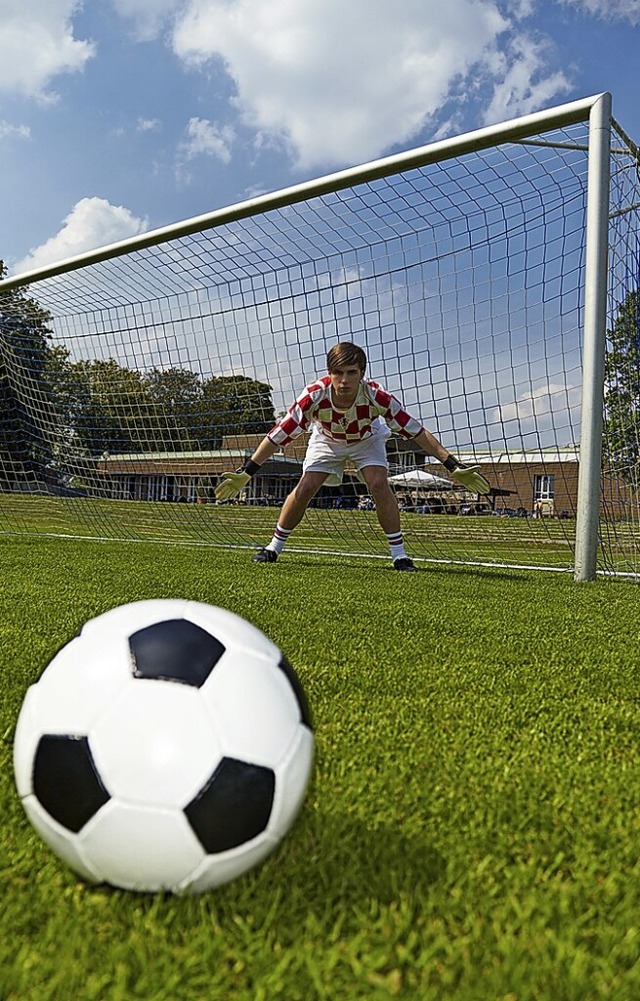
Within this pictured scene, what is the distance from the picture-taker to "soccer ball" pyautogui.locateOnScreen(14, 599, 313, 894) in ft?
4.37

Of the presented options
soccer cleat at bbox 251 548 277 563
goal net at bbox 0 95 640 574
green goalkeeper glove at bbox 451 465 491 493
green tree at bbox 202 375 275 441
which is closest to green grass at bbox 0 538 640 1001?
green goalkeeper glove at bbox 451 465 491 493

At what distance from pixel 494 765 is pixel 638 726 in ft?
2.12

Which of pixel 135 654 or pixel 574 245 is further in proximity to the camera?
pixel 574 245

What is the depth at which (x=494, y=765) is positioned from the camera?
6.59 ft

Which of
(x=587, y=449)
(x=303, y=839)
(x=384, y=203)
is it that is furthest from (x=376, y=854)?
(x=384, y=203)

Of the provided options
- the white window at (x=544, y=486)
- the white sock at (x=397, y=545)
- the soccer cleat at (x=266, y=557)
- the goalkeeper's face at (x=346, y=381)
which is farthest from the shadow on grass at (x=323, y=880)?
the white window at (x=544, y=486)

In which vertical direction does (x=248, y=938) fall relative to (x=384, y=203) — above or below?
below

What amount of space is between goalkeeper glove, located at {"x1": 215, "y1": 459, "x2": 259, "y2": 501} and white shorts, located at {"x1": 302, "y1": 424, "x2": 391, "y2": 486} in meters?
0.48

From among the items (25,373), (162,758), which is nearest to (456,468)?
(162,758)

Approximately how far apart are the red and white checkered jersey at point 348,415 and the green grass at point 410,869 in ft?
11.1

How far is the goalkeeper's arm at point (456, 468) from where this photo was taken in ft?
20.1

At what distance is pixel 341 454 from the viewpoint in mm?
6641

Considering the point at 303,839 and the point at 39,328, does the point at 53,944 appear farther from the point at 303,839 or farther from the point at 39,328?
the point at 39,328

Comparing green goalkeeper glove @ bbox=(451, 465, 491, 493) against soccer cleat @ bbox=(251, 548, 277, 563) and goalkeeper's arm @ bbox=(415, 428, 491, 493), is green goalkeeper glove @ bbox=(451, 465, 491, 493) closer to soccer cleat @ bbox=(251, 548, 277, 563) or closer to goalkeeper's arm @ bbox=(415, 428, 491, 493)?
goalkeeper's arm @ bbox=(415, 428, 491, 493)
